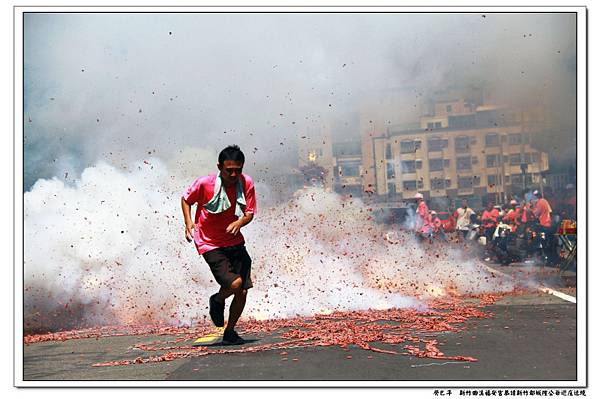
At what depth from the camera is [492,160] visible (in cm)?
1123

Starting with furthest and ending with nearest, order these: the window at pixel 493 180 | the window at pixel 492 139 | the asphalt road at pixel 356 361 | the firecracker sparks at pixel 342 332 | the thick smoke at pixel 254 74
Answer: the window at pixel 493 180 < the window at pixel 492 139 < the thick smoke at pixel 254 74 < the firecracker sparks at pixel 342 332 < the asphalt road at pixel 356 361

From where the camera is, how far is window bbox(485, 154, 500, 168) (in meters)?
11.2

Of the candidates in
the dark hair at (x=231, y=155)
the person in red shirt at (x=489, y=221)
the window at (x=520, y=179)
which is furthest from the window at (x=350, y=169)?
the window at (x=520, y=179)

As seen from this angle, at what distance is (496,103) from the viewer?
10.9 meters

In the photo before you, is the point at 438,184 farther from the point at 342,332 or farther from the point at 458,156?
the point at 342,332

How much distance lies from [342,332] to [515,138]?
8.83 feet

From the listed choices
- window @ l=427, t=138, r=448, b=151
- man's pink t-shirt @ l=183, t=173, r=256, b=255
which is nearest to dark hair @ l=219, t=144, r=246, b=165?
man's pink t-shirt @ l=183, t=173, r=256, b=255

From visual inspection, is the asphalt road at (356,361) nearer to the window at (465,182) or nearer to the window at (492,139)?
the window at (465,182)

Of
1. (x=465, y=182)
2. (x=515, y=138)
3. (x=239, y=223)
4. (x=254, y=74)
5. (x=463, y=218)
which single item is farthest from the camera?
(x=463, y=218)

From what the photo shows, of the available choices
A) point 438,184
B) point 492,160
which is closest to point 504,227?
point 492,160

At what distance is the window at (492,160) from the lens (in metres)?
11.2

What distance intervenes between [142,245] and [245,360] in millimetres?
1957

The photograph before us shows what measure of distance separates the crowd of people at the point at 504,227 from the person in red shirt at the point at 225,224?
7.20 ft
